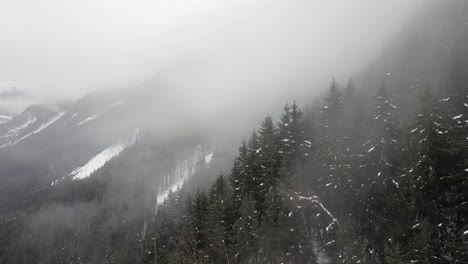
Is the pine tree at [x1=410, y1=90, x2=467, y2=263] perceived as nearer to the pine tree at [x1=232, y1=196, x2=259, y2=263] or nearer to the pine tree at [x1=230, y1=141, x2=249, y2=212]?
the pine tree at [x1=232, y1=196, x2=259, y2=263]

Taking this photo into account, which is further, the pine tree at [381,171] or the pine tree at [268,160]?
the pine tree at [268,160]

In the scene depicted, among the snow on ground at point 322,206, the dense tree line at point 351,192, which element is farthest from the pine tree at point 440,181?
the snow on ground at point 322,206

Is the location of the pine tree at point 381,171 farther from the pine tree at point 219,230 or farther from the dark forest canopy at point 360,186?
the pine tree at point 219,230

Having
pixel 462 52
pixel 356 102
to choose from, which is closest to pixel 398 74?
pixel 462 52

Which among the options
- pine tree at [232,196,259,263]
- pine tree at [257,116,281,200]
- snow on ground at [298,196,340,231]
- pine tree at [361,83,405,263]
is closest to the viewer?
pine tree at [361,83,405,263]

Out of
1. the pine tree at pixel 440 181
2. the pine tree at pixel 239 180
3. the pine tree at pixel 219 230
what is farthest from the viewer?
the pine tree at pixel 239 180

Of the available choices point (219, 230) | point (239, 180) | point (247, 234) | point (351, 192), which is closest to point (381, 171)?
point (351, 192)

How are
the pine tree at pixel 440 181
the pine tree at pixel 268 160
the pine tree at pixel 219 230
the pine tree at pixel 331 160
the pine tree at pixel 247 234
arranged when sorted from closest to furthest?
the pine tree at pixel 440 181
the pine tree at pixel 247 234
the pine tree at pixel 331 160
the pine tree at pixel 219 230
the pine tree at pixel 268 160

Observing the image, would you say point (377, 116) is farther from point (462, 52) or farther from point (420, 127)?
point (462, 52)

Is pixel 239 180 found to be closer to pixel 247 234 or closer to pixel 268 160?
pixel 268 160

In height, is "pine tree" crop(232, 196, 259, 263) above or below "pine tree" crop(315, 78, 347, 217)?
below

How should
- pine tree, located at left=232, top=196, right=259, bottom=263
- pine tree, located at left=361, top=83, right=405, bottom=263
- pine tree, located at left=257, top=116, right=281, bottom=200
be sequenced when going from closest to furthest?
pine tree, located at left=361, top=83, right=405, bottom=263 → pine tree, located at left=232, top=196, right=259, bottom=263 → pine tree, located at left=257, top=116, right=281, bottom=200

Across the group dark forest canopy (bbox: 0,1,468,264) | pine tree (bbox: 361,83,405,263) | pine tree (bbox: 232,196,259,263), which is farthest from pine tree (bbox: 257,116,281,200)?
pine tree (bbox: 361,83,405,263)
